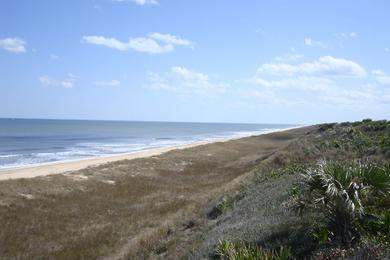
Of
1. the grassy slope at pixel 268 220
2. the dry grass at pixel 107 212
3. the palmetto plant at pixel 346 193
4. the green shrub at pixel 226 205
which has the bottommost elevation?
the dry grass at pixel 107 212

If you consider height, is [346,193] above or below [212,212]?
above

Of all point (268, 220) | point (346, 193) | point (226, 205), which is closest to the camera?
point (346, 193)

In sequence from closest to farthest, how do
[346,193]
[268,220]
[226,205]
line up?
[346,193], [268,220], [226,205]

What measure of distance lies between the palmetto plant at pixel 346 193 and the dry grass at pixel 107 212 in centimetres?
449

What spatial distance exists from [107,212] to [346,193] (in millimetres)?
15526

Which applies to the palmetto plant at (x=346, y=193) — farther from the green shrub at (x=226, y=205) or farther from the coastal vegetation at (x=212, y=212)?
the green shrub at (x=226, y=205)

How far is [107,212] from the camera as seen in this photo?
69.6 feet

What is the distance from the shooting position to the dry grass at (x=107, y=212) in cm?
1427

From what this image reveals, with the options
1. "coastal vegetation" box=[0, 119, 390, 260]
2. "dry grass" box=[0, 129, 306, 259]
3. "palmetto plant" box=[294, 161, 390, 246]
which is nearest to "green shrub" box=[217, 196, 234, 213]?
"coastal vegetation" box=[0, 119, 390, 260]

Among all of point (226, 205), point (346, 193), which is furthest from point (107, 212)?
point (346, 193)

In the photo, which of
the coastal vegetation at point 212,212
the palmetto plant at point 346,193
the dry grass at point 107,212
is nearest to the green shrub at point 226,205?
the coastal vegetation at point 212,212

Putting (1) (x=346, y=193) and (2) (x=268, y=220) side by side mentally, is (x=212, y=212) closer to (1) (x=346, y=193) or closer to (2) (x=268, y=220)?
(2) (x=268, y=220)

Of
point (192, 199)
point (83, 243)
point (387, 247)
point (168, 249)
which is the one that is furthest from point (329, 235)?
point (192, 199)

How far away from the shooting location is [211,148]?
58.3 m
